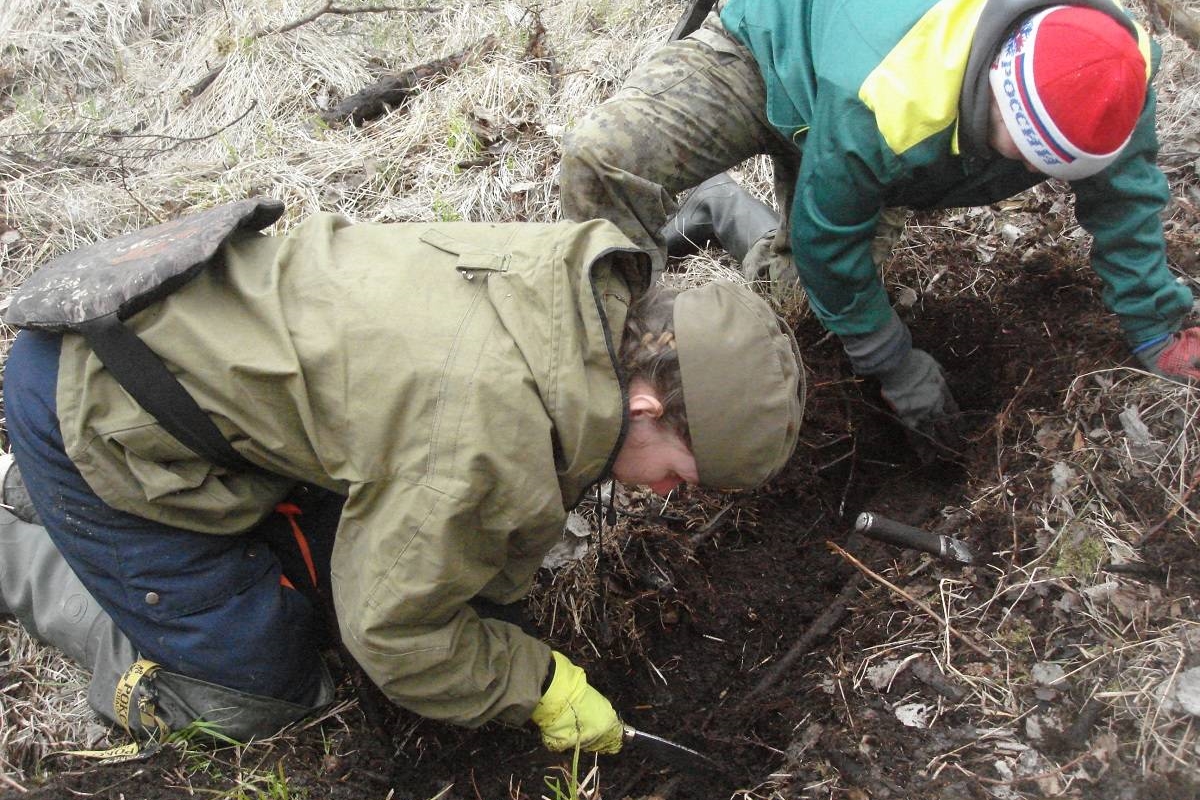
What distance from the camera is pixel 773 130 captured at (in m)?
3.04

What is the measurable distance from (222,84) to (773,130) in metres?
3.10

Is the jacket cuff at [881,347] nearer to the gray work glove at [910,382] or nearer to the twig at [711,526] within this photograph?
the gray work glove at [910,382]

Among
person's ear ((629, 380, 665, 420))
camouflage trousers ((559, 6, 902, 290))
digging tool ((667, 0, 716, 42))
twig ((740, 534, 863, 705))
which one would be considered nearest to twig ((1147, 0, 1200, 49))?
camouflage trousers ((559, 6, 902, 290))

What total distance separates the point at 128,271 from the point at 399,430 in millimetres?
689

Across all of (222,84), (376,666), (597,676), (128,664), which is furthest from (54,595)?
(222,84)

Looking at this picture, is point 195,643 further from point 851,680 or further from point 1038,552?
point 1038,552

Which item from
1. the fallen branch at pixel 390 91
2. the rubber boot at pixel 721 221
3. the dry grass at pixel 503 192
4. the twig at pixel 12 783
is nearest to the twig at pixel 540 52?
the dry grass at pixel 503 192

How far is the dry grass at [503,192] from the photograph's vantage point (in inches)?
84.4

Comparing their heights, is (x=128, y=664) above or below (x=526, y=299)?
below

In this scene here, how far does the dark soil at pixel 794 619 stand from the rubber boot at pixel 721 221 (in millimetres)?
637

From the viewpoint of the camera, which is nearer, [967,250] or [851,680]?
[851,680]

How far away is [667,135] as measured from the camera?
2951mm

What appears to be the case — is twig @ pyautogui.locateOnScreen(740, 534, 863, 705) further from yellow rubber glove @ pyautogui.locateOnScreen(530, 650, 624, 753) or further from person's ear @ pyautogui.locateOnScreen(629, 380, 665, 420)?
person's ear @ pyautogui.locateOnScreen(629, 380, 665, 420)

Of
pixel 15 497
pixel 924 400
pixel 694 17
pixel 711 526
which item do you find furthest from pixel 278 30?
pixel 924 400
